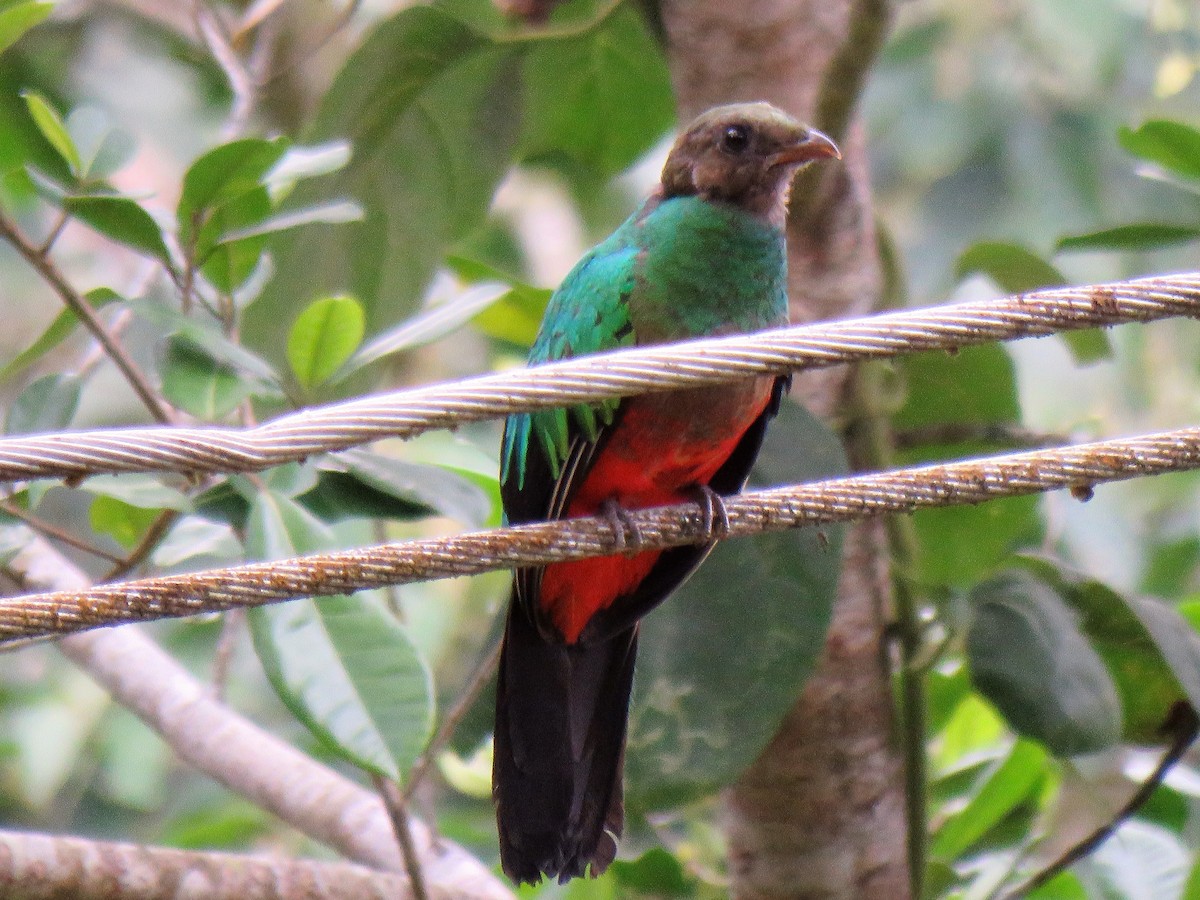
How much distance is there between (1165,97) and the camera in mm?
7766

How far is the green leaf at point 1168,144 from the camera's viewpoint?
2955 millimetres

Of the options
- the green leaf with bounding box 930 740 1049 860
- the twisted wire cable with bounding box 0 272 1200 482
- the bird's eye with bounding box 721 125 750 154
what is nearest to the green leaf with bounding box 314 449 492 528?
the twisted wire cable with bounding box 0 272 1200 482

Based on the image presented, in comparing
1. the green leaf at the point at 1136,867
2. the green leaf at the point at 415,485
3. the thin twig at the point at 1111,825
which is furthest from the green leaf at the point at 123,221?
the green leaf at the point at 1136,867

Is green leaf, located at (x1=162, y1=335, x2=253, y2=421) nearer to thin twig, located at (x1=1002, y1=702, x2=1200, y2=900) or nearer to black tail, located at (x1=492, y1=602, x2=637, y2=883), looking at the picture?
black tail, located at (x1=492, y1=602, x2=637, y2=883)

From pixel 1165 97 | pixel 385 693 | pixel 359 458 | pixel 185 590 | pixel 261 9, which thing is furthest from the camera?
pixel 1165 97

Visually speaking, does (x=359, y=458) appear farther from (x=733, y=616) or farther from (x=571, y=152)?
(x=571, y=152)

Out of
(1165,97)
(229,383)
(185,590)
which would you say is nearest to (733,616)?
(229,383)

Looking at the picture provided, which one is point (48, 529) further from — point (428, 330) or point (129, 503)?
point (428, 330)

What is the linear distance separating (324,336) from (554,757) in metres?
0.92

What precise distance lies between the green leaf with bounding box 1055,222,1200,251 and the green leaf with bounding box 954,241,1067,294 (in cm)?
21

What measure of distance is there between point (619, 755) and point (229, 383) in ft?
3.40

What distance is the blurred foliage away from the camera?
2.55 meters

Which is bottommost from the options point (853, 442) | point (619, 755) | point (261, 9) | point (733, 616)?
point (619, 755)

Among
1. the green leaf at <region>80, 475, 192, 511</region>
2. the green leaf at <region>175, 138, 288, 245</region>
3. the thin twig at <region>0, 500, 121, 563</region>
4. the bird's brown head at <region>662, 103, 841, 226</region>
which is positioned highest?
the bird's brown head at <region>662, 103, 841, 226</region>
